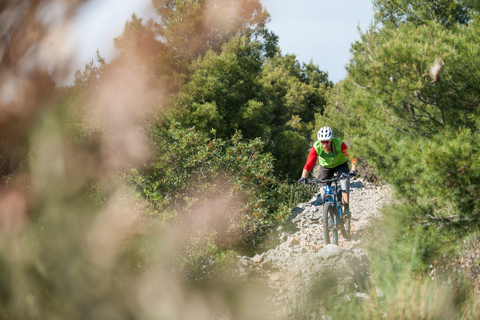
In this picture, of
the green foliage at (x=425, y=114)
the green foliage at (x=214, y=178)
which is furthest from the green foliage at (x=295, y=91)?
the green foliage at (x=425, y=114)

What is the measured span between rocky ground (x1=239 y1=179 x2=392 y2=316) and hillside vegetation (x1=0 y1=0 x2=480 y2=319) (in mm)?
343

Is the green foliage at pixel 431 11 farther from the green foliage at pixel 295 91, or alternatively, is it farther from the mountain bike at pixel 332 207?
the green foliage at pixel 295 91

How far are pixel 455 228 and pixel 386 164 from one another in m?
1.02

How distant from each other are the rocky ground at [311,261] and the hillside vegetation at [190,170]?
0.34m

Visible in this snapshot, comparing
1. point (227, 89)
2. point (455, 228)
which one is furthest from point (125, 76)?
point (227, 89)

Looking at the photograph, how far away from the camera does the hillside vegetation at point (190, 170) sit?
85 cm

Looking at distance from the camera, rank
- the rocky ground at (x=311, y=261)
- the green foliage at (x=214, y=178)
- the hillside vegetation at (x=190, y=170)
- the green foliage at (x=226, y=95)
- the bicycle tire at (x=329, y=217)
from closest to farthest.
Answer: the hillside vegetation at (x=190, y=170) < the rocky ground at (x=311, y=261) < the bicycle tire at (x=329, y=217) < the green foliage at (x=214, y=178) < the green foliage at (x=226, y=95)

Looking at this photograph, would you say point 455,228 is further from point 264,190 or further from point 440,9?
point 440,9

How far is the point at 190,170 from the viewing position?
8516mm

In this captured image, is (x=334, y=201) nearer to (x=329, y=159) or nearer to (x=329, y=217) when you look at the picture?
(x=329, y=217)

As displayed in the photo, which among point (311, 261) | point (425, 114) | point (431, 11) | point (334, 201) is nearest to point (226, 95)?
point (431, 11)

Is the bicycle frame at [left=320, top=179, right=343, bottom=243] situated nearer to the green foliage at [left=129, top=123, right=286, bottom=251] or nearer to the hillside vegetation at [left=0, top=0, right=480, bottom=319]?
the hillside vegetation at [left=0, top=0, right=480, bottom=319]

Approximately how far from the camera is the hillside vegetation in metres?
0.85

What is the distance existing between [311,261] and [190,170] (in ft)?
13.5
